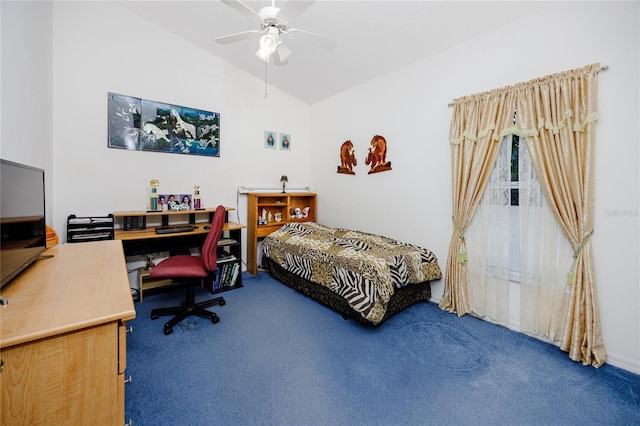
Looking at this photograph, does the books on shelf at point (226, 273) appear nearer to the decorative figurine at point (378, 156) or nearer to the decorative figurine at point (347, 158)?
the decorative figurine at point (347, 158)

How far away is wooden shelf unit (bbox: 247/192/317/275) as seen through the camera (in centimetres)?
388

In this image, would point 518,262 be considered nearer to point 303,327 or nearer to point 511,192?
point 511,192

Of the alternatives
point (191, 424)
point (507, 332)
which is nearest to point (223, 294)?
point (191, 424)

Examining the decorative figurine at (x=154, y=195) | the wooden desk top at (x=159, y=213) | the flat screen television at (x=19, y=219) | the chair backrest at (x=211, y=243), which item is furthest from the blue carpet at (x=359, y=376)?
the decorative figurine at (x=154, y=195)

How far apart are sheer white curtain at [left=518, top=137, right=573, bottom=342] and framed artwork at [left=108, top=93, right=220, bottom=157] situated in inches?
137

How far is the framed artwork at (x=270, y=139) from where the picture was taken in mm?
4148

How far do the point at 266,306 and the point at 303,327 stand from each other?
590 mm

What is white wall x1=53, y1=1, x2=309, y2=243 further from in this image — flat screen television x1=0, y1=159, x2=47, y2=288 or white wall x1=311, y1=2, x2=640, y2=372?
flat screen television x1=0, y1=159, x2=47, y2=288

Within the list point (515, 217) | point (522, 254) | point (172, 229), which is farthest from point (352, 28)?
point (172, 229)

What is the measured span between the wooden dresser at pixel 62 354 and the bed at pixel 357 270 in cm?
176

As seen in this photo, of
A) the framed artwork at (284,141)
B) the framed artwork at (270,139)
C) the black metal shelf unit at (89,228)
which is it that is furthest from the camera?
the framed artwork at (284,141)

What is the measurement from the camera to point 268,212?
4227mm

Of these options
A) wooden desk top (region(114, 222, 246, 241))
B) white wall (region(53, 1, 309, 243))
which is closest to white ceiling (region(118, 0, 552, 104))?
white wall (region(53, 1, 309, 243))

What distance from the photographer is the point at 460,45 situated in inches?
106
